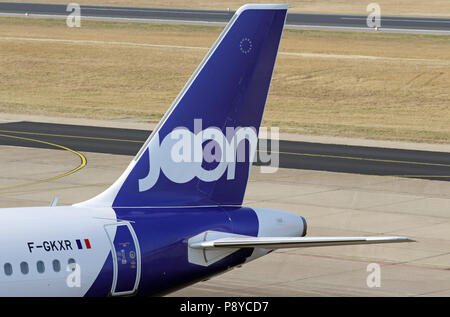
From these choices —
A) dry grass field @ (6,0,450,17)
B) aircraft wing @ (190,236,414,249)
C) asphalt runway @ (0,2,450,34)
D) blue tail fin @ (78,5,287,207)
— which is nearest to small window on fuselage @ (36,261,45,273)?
blue tail fin @ (78,5,287,207)

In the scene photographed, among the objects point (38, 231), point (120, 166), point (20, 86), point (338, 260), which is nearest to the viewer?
point (38, 231)

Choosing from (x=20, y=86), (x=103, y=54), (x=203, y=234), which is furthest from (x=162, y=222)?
(x=103, y=54)

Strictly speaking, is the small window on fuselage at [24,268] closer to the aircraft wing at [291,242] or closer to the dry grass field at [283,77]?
the aircraft wing at [291,242]

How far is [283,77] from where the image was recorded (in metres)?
76.9

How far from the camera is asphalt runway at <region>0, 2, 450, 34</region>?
10912cm

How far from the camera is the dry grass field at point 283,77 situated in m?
63.8

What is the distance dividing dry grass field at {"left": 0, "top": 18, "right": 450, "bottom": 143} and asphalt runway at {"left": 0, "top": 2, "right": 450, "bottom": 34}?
35.2 ft

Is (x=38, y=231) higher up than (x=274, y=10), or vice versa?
(x=274, y=10)

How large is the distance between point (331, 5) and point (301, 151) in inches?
3952

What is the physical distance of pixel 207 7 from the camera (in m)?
142

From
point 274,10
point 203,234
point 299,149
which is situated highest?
point 274,10

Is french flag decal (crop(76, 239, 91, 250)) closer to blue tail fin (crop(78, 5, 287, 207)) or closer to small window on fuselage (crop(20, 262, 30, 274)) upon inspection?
small window on fuselage (crop(20, 262, 30, 274))

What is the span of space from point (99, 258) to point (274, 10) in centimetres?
571
